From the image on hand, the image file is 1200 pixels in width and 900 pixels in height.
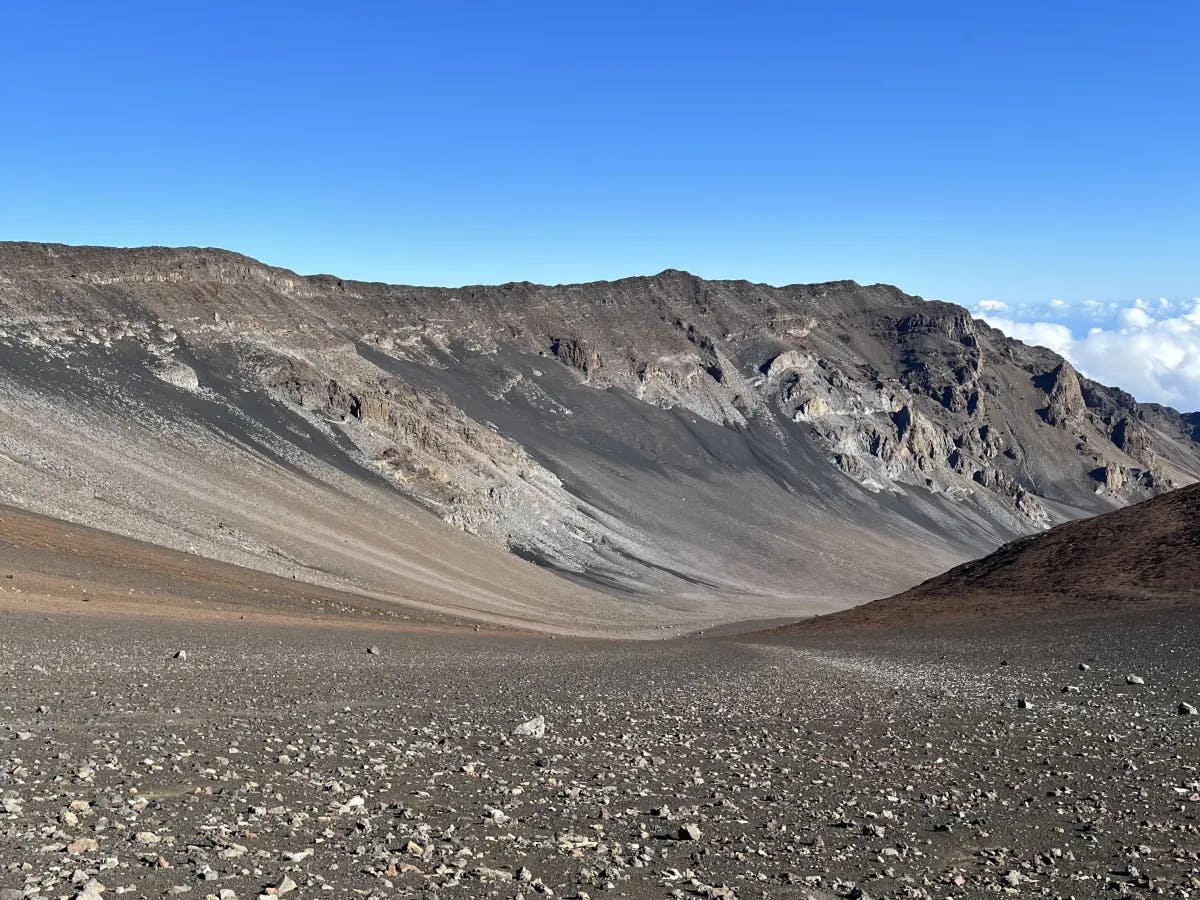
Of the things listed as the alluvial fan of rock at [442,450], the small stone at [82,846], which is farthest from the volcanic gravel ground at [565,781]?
the alluvial fan of rock at [442,450]

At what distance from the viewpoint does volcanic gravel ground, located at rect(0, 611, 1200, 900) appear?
905 centimetres

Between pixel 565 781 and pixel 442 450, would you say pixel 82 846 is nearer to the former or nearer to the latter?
pixel 565 781

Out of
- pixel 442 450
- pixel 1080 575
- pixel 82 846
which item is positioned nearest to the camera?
pixel 82 846

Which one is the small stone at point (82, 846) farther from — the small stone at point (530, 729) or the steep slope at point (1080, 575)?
the steep slope at point (1080, 575)

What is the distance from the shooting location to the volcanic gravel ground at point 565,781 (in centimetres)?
905

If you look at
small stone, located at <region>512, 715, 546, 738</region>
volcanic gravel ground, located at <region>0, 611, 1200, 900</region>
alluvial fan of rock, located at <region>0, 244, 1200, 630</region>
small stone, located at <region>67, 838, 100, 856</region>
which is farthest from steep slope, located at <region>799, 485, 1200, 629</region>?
small stone, located at <region>67, 838, 100, 856</region>

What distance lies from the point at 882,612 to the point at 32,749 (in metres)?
44.6

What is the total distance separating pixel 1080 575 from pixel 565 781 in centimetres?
3933

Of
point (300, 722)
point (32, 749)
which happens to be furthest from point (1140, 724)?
point (32, 749)

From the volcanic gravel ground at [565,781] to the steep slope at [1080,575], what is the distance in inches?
665

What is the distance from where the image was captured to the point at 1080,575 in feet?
148

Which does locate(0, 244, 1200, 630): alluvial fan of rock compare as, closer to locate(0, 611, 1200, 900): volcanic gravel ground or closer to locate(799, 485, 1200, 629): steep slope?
locate(799, 485, 1200, 629): steep slope

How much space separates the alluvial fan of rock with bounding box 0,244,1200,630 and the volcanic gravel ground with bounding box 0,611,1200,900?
133 feet

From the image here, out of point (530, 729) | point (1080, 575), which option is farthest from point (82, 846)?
point (1080, 575)
